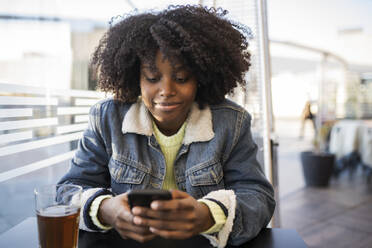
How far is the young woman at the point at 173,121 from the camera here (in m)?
0.96

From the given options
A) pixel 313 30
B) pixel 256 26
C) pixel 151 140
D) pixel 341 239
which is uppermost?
pixel 313 30

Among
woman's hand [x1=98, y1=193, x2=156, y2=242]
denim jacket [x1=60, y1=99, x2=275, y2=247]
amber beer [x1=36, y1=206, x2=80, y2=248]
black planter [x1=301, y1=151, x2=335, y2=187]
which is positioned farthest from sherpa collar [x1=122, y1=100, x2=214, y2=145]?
black planter [x1=301, y1=151, x2=335, y2=187]

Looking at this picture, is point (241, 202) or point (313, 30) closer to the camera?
point (241, 202)

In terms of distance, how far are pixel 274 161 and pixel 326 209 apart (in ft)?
6.82

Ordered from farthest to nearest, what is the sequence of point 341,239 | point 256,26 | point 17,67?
point 341,239, point 256,26, point 17,67

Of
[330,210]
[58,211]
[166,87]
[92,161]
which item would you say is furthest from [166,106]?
[330,210]

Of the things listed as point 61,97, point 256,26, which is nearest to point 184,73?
point 256,26

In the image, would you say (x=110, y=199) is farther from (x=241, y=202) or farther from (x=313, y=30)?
(x=313, y=30)

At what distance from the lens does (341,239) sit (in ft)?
8.69

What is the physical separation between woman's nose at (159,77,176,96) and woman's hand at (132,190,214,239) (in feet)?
1.15

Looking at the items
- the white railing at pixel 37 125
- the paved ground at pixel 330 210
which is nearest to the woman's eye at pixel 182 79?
the white railing at pixel 37 125

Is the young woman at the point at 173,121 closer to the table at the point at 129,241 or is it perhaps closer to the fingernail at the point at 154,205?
the table at the point at 129,241

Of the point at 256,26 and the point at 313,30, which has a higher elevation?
the point at 313,30

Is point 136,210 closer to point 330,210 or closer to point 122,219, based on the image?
point 122,219
